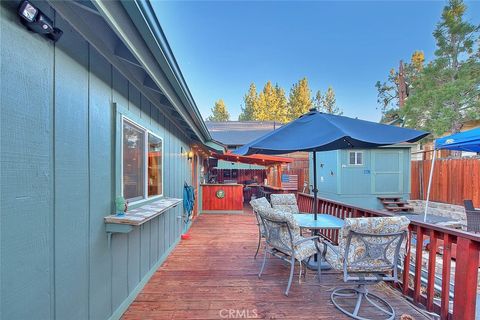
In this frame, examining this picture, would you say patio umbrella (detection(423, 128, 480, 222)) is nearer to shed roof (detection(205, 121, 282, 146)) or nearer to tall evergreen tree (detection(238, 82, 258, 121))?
shed roof (detection(205, 121, 282, 146))

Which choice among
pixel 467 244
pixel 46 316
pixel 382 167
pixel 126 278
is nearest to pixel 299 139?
pixel 467 244

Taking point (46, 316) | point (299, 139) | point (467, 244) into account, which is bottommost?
point (46, 316)

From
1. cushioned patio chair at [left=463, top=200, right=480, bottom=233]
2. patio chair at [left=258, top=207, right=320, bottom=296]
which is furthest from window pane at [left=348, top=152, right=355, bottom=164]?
Result: patio chair at [left=258, top=207, right=320, bottom=296]

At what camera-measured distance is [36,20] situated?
129 cm

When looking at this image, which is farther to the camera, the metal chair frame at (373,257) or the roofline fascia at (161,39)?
the metal chair frame at (373,257)

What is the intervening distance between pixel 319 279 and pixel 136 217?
8.23ft

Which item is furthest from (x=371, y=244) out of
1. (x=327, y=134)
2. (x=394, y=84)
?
(x=394, y=84)

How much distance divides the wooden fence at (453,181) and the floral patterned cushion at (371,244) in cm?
924

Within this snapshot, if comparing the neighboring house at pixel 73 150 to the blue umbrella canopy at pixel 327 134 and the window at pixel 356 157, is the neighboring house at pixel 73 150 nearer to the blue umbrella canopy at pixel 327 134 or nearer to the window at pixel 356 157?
the blue umbrella canopy at pixel 327 134

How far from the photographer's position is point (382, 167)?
10.7m

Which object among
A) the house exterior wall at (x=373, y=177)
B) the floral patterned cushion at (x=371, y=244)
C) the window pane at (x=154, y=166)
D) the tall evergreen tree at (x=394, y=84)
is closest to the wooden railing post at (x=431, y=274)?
the floral patterned cushion at (x=371, y=244)

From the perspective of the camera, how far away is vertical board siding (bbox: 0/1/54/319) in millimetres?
1165

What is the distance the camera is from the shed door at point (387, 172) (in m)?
10.7

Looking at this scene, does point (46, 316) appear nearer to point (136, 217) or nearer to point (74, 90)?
point (136, 217)
